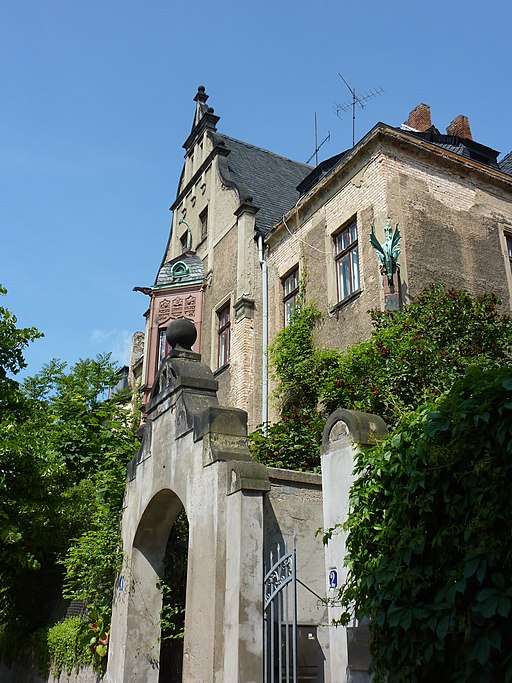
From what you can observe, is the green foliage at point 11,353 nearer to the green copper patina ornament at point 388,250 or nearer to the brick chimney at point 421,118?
the green copper patina ornament at point 388,250

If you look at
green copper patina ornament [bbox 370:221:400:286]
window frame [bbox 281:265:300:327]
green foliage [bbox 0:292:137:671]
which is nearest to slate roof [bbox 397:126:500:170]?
window frame [bbox 281:265:300:327]

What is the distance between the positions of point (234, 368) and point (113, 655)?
965cm

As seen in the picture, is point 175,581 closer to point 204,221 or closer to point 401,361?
point 401,361

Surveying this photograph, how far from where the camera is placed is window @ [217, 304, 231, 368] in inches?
771

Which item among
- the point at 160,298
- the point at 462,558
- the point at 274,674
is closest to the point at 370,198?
the point at 160,298

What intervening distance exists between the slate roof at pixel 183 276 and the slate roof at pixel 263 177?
2751mm

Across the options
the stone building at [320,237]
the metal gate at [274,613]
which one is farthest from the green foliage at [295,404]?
the metal gate at [274,613]

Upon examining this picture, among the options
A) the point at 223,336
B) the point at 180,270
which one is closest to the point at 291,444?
the point at 223,336

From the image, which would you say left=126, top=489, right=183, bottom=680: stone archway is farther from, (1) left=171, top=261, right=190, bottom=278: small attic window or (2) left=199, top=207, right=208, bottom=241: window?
(2) left=199, top=207, right=208, bottom=241: window

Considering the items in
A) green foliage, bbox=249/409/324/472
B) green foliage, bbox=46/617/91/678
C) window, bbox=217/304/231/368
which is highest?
window, bbox=217/304/231/368

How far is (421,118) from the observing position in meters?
21.9

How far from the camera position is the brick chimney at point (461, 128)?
829 inches

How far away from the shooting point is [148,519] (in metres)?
9.67

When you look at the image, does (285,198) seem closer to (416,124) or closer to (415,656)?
(416,124)
